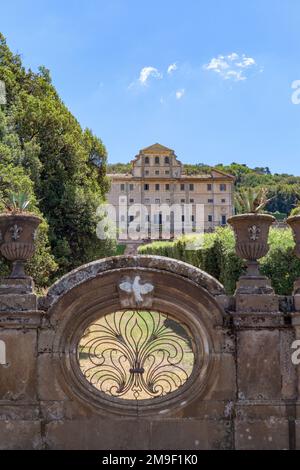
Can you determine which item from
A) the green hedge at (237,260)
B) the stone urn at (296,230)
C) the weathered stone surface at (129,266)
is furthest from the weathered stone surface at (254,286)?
the green hedge at (237,260)

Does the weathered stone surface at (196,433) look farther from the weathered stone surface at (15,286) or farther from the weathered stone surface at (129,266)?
the weathered stone surface at (15,286)

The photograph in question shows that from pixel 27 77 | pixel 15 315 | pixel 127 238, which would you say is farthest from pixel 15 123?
pixel 127 238

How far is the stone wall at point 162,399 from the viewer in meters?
7.17

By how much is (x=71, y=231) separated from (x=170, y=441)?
1699 cm

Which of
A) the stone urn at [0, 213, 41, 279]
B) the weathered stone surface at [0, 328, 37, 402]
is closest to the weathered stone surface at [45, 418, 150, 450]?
the weathered stone surface at [0, 328, 37, 402]

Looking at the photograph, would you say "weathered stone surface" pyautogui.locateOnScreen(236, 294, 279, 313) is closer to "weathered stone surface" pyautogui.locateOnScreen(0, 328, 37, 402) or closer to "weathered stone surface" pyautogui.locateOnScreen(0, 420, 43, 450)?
"weathered stone surface" pyautogui.locateOnScreen(0, 328, 37, 402)

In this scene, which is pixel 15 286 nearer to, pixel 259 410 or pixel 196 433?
pixel 196 433

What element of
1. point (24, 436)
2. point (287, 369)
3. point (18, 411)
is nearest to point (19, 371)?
point (18, 411)

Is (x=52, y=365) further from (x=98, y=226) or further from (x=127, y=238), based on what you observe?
(x=127, y=238)

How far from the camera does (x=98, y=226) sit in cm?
2425

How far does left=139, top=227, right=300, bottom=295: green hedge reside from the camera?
1661 cm

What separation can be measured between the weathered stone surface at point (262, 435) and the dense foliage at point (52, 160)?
1425 centimetres

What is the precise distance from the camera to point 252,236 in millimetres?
7402

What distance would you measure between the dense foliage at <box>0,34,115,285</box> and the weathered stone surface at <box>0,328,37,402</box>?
44.0 ft
